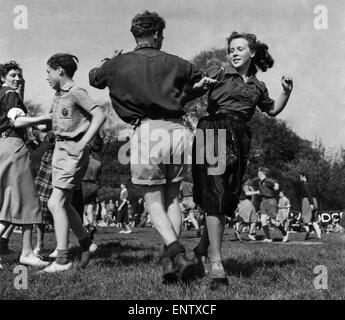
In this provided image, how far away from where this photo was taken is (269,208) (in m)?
12.9

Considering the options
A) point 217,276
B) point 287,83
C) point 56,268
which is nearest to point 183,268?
point 217,276

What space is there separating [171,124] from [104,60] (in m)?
0.76

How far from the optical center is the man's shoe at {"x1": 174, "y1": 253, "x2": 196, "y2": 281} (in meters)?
3.52

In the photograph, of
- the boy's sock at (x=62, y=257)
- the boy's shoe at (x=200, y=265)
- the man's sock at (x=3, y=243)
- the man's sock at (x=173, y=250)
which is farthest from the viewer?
the man's sock at (x=3, y=243)

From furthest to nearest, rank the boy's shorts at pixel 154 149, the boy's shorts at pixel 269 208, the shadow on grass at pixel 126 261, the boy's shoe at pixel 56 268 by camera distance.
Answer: the boy's shorts at pixel 269 208
the shadow on grass at pixel 126 261
the boy's shoe at pixel 56 268
the boy's shorts at pixel 154 149

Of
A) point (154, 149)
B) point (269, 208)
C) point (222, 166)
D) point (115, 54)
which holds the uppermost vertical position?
point (115, 54)

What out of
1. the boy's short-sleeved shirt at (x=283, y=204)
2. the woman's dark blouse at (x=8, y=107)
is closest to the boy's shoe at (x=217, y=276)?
the woman's dark blouse at (x=8, y=107)

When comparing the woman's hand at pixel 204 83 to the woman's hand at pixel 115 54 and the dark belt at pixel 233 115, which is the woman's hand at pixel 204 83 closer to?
the dark belt at pixel 233 115

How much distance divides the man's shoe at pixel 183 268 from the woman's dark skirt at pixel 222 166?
1.89ft

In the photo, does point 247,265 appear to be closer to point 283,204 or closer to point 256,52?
point 256,52

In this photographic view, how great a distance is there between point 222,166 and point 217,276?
0.86 metres

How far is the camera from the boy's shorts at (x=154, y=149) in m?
3.85
